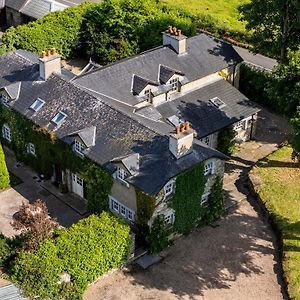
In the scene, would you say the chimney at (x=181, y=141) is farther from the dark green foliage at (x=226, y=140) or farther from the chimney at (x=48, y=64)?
the chimney at (x=48, y=64)

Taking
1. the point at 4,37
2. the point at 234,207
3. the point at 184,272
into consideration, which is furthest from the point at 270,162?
the point at 4,37

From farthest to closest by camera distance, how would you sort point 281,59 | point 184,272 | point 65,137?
point 281,59
point 65,137
point 184,272

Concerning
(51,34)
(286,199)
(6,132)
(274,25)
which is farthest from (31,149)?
(274,25)

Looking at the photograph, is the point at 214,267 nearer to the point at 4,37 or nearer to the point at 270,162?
the point at 270,162

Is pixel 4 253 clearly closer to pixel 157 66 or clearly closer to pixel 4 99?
pixel 4 99

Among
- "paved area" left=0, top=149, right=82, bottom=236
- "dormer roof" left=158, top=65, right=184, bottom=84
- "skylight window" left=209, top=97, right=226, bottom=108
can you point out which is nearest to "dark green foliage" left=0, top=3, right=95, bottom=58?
"dormer roof" left=158, top=65, right=184, bottom=84

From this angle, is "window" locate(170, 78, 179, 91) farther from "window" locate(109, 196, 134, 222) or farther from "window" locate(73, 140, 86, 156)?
"window" locate(109, 196, 134, 222)
